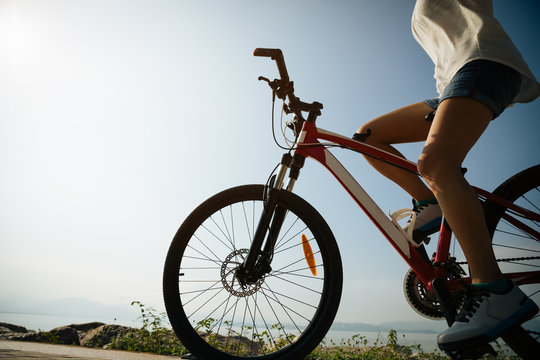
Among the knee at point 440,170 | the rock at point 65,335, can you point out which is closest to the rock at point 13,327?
the rock at point 65,335

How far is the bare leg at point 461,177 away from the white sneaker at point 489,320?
94 mm

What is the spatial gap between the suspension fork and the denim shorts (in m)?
0.88

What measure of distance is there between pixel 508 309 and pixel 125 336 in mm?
3259

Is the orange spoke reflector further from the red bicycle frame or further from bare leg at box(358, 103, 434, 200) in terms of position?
bare leg at box(358, 103, 434, 200)

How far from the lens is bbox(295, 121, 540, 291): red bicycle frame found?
5.41 feet

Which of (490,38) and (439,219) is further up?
(490,38)

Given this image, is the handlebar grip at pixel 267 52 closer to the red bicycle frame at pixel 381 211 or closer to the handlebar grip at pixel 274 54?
the handlebar grip at pixel 274 54

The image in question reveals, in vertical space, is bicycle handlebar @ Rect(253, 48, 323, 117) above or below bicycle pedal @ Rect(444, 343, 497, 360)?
above

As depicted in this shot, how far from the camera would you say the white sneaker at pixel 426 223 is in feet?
5.89

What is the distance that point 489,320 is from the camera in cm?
126

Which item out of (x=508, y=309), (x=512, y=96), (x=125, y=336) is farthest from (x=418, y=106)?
(x=125, y=336)

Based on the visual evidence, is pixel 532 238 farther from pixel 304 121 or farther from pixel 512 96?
pixel 304 121

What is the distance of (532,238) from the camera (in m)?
1.69

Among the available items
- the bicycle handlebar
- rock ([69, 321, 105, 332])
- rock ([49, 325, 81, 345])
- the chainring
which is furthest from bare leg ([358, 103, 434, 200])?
rock ([69, 321, 105, 332])
